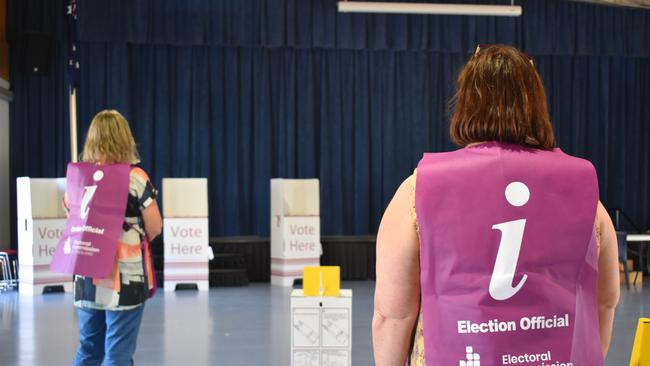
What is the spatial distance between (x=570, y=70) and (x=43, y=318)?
28.6 ft

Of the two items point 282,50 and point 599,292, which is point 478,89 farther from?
point 282,50

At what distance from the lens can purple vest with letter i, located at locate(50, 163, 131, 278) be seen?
2.83m

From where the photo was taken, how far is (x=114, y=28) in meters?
11.0

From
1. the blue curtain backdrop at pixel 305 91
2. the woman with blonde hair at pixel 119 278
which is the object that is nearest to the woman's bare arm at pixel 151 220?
the woman with blonde hair at pixel 119 278

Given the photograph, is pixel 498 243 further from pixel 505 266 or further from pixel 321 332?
pixel 321 332

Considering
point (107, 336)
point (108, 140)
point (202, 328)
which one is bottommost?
point (202, 328)

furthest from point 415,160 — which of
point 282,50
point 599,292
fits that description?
point 599,292

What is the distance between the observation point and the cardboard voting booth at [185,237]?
927 centimetres

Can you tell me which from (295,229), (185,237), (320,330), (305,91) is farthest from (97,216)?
(305,91)

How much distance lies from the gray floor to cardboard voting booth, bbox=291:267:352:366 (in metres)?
0.91

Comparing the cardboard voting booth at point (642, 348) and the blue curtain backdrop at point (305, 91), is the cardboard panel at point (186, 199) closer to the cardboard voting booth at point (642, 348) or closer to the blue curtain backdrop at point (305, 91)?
the blue curtain backdrop at point (305, 91)

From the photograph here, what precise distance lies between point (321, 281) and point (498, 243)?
10.0 feet

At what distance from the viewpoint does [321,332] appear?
14.2 ft

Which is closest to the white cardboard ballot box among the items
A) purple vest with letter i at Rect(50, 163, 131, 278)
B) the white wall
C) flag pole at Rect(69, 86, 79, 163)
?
purple vest with letter i at Rect(50, 163, 131, 278)
